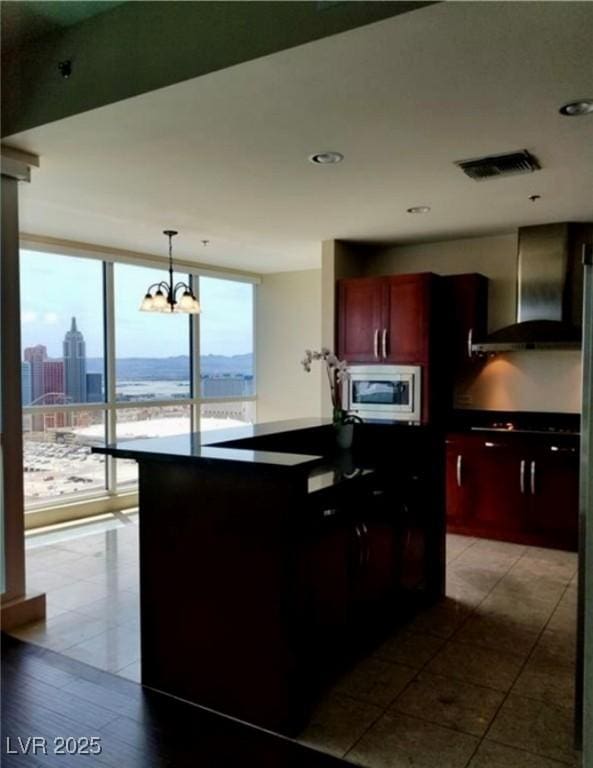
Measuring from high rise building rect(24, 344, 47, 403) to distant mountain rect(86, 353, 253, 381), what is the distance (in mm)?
491

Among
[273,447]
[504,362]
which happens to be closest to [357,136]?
[273,447]

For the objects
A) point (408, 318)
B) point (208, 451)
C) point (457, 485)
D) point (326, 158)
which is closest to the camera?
point (208, 451)

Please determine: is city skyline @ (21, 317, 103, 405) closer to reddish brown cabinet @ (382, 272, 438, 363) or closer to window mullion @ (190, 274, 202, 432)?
window mullion @ (190, 274, 202, 432)

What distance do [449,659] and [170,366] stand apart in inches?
190

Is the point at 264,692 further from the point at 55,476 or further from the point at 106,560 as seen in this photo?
the point at 55,476

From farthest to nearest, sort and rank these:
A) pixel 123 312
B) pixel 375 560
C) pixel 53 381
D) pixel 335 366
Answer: pixel 123 312
pixel 53 381
pixel 335 366
pixel 375 560

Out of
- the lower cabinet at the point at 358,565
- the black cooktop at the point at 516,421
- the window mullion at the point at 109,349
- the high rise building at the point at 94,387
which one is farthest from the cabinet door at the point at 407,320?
the high rise building at the point at 94,387

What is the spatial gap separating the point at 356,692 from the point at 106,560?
2573 millimetres

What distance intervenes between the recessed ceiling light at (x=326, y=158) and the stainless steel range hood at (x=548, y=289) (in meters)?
2.48

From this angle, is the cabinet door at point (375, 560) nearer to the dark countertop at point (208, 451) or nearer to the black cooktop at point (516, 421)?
the dark countertop at point (208, 451)

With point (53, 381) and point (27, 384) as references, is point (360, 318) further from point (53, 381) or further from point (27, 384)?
point (27, 384)

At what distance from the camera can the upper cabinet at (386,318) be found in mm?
5039

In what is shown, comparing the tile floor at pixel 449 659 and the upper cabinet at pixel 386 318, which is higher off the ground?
the upper cabinet at pixel 386 318

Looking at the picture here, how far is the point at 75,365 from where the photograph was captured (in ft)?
18.9
